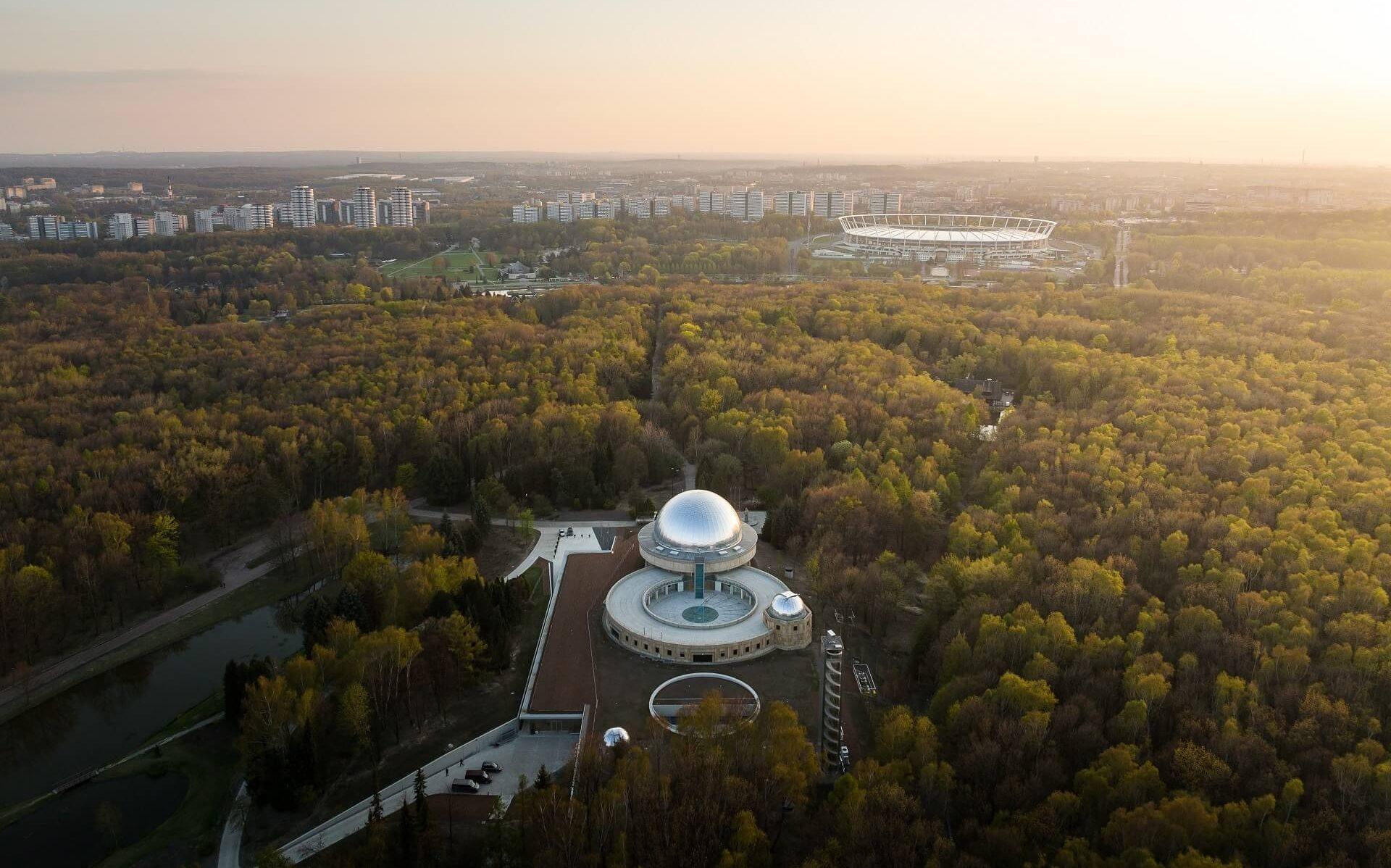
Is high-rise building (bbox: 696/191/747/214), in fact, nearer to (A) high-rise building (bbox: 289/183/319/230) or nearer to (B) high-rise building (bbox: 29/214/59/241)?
(A) high-rise building (bbox: 289/183/319/230)

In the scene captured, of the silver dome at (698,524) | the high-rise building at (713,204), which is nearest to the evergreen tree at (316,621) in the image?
the silver dome at (698,524)

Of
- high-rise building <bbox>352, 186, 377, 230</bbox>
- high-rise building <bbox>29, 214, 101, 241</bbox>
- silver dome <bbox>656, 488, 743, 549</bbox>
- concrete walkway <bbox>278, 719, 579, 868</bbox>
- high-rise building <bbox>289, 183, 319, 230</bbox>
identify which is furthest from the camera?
high-rise building <bbox>289, 183, 319, 230</bbox>

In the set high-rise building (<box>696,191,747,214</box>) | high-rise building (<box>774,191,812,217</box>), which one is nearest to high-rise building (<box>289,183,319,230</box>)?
high-rise building (<box>696,191,747,214</box>)

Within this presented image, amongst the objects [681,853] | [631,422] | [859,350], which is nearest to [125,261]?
[631,422]

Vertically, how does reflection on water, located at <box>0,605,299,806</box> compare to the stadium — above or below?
below

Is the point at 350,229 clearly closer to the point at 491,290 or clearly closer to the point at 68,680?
the point at 491,290

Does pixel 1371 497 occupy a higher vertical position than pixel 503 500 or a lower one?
higher
